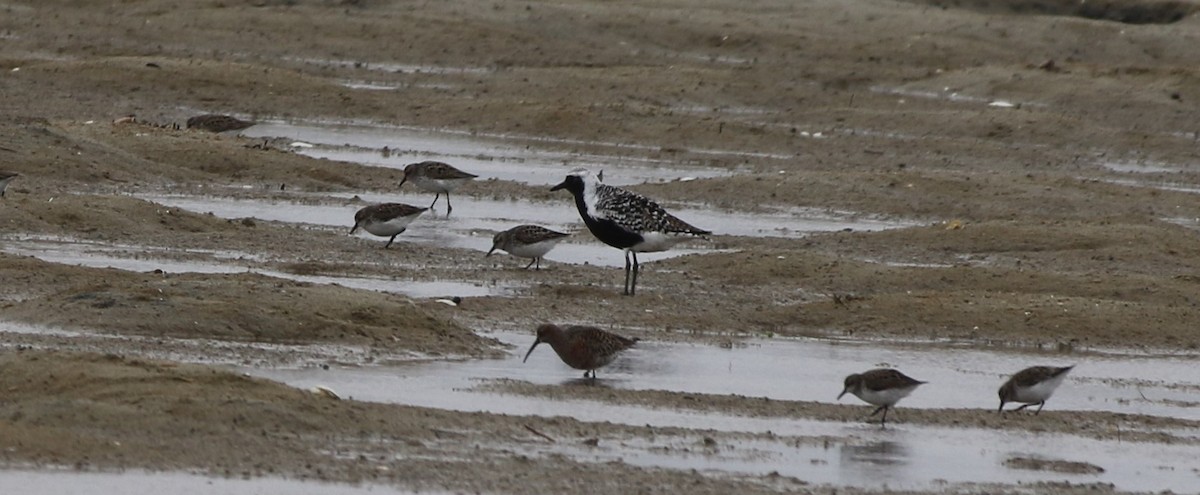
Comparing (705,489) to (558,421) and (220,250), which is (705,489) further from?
(220,250)

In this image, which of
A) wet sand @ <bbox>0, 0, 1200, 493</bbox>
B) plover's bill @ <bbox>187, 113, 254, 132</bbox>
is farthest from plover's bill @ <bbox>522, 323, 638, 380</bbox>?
plover's bill @ <bbox>187, 113, 254, 132</bbox>

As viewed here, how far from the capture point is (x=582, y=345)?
1166 centimetres

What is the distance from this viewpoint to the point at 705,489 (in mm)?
8953

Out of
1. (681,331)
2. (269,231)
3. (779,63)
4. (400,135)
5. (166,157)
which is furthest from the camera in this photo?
(779,63)

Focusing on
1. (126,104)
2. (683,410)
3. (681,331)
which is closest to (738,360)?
(681,331)

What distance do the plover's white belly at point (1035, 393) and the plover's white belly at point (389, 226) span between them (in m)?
6.55

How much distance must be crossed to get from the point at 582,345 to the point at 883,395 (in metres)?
1.75

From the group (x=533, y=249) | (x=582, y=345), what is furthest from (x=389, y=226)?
(x=582, y=345)

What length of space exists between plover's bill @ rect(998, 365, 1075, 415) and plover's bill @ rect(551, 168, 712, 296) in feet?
13.7

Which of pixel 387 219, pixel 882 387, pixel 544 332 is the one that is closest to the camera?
pixel 882 387

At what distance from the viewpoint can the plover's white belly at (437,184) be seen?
1994cm

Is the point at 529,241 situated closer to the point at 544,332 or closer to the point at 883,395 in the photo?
the point at 544,332

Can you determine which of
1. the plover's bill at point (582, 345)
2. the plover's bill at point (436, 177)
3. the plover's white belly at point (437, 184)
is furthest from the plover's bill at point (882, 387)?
the plover's white belly at point (437, 184)

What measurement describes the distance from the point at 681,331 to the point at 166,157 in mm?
8928
